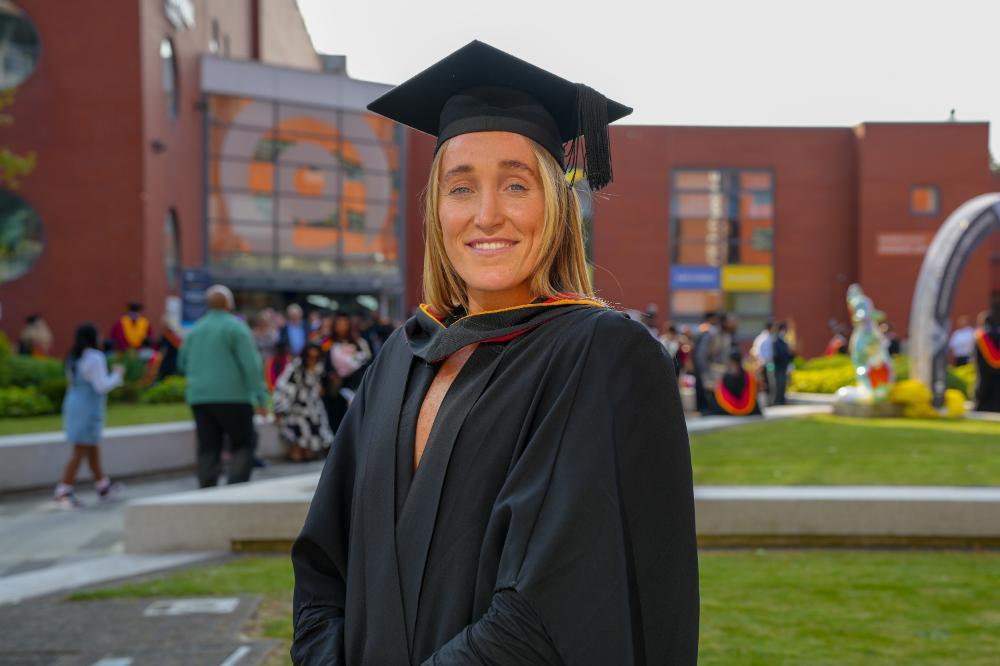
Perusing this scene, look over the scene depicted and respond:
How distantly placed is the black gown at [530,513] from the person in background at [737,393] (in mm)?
14758

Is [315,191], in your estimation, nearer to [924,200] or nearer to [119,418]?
[119,418]

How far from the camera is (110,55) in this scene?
2317 cm

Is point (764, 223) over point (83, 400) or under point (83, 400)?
over

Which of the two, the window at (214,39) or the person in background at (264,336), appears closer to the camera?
the person in background at (264,336)

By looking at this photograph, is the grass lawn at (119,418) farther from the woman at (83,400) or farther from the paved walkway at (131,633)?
the paved walkway at (131,633)

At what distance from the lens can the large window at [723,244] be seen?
39719 millimetres

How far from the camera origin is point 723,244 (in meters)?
40.4

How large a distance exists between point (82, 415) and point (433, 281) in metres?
7.77

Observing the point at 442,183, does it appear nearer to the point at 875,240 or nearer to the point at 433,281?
the point at 433,281

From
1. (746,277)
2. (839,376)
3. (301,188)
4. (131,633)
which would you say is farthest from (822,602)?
(746,277)

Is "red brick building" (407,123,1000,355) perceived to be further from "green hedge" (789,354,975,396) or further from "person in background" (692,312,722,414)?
"person in background" (692,312,722,414)

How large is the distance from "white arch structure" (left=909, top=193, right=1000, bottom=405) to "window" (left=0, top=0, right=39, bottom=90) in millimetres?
19231

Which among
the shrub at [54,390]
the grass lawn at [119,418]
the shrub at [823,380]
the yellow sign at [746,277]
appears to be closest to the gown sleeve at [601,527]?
the grass lawn at [119,418]

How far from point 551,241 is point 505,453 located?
438 millimetres
